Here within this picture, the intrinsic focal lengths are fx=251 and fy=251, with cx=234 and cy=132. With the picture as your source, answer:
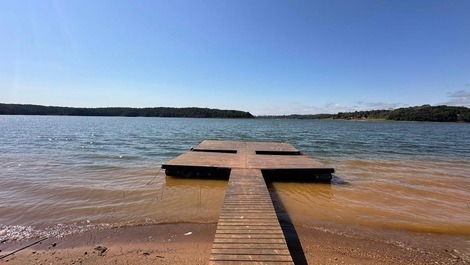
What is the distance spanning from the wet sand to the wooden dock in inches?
21.4

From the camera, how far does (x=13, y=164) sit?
37.0 feet

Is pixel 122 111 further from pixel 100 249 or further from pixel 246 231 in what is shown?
pixel 246 231

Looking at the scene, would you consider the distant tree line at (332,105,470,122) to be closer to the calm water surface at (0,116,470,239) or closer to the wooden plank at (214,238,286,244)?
the calm water surface at (0,116,470,239)

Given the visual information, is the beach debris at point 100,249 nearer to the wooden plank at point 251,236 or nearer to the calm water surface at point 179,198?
the calm water surface at point 179,198

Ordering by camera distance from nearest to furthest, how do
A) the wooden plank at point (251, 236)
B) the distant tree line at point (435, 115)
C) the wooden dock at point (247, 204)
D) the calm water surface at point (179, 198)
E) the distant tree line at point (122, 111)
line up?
the wooden dock at point (247, 204)
the wooden plank at point (251, 236)
the calm water surface at point (179, 198)
the distant tree line at point (435, 115)
the distant tree line at point (122, 111)

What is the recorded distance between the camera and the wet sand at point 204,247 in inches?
159

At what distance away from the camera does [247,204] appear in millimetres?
5383

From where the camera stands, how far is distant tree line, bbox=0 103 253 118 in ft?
355

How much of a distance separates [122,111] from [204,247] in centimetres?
13367

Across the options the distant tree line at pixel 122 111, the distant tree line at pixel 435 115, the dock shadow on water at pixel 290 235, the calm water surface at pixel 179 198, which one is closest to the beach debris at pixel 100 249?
the calm water surface at pixel 179 198

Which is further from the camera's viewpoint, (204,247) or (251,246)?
(204,247)

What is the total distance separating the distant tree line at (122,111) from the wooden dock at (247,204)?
11998 centimetres

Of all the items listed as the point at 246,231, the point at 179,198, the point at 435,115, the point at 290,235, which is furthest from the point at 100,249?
A: the point at 435,115

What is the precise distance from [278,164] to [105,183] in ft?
20.4
